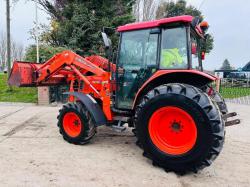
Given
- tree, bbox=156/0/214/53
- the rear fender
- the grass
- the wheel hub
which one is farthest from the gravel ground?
tree, bbox=156/0/214/53

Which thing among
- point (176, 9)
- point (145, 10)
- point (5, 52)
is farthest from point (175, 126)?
point (5, 52)

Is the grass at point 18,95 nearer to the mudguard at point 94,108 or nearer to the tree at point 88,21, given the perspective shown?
the tree at point 88,21

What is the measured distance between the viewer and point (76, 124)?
4699 millimetres

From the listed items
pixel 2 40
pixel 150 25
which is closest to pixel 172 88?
pixel 150 25

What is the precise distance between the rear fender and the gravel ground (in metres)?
1.13

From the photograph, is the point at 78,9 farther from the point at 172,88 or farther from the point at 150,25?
the point at 172,88

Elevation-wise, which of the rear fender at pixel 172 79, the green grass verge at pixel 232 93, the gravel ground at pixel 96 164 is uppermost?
the rear fender at pixel 172 79

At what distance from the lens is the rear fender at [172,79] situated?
3.71 meters

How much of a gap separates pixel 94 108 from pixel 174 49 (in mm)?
1854

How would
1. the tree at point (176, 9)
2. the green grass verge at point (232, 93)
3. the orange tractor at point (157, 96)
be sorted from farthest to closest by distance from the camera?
1. the tree at point (176, 9)
2. the green grass verge at point (232, 93)
3. the orange tractor at point (157, 96)

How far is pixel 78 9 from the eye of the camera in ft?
35.8

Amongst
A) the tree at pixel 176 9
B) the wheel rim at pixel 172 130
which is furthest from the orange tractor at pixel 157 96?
the tree at pixel 176 9

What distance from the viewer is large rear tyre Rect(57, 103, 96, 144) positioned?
444 centimetres

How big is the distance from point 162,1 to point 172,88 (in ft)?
65.3
